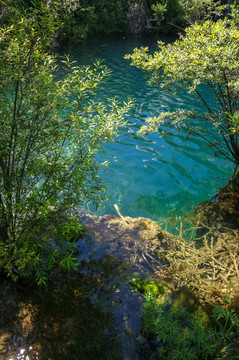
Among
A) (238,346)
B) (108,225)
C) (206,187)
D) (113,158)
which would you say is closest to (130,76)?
(113,158)

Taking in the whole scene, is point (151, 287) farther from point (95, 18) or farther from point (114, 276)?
point (95, 18)

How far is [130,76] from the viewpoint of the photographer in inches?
667

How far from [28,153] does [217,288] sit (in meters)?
3.50

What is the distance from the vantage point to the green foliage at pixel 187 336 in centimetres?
262

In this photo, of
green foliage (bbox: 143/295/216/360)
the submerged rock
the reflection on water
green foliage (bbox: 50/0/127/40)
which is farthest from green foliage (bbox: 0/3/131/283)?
green foliage (bbox: 50/0/127/40)

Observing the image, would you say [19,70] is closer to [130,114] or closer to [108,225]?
[108,225]

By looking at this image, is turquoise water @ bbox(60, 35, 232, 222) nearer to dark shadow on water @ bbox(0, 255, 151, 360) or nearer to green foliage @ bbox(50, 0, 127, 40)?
dark shadow on water @ bbox(0, 255, 151, 360)

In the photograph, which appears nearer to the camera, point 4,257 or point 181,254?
point 4,257

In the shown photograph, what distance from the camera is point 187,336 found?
2.68m

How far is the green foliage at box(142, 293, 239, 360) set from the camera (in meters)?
2.62

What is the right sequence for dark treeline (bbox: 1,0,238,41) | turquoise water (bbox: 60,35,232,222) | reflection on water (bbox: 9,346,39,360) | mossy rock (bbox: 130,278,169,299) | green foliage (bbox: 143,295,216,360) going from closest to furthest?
green foliage (bbox: 143,295,216,360), reflection on water (bbox: 9,346,39,360), mossy rock (bbox: 130,278,169,299), turquoise water (bbox: 60,35,232,222), dark treeline (bbox: 1,0,238,41)

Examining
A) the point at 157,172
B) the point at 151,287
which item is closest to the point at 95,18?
the point at 157,172

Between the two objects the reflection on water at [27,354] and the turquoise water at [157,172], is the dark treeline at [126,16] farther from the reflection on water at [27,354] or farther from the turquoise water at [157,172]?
the reflection on water at [27,354]

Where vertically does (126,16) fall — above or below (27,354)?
above
